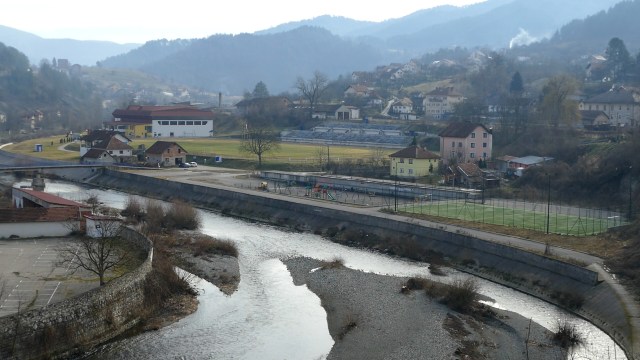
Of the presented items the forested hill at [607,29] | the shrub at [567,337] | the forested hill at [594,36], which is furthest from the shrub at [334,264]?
the forested hill at [607,29]

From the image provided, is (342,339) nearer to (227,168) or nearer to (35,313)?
(35,313)

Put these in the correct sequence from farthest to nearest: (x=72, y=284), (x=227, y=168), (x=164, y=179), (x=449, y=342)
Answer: (x=227, y=168), (x=164, y=179), (x=72, y=284), (x=449, y=342)

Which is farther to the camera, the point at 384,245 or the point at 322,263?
the point at 384,245

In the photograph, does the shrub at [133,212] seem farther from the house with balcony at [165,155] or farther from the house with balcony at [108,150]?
the house with balcony at [108,150]

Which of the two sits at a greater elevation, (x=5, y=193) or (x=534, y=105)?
(x=534, y=105)

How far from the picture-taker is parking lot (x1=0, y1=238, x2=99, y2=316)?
58.7 feet

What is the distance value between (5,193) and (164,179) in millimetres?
8785

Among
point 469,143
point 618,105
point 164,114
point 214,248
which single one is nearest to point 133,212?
point 214,248

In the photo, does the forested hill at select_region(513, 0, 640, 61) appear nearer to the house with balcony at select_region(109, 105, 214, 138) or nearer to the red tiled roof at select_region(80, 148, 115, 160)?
the house with balcony at select_region(109, 105, 214, 138)

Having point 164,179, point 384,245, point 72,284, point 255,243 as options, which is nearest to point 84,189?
point 164,179

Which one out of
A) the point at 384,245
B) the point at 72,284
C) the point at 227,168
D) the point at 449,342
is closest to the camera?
the point at 449,342

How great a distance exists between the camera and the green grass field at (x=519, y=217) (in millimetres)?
28156

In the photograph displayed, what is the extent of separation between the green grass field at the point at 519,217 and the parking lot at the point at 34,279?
15.1 meters

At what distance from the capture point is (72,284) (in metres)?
19.5
